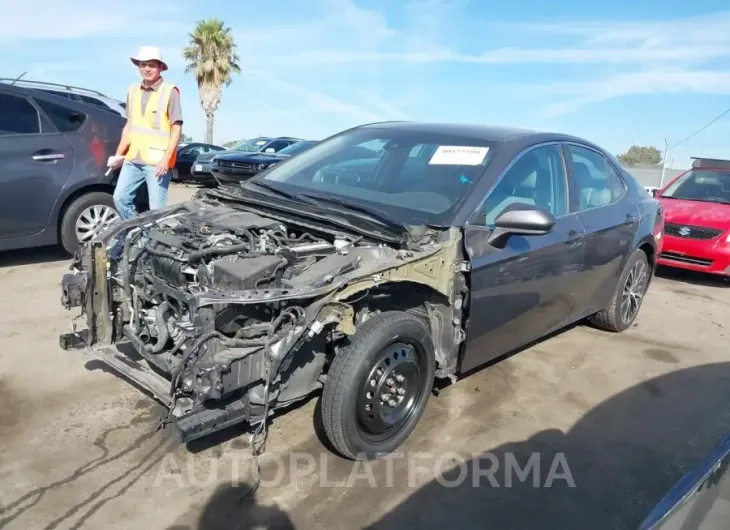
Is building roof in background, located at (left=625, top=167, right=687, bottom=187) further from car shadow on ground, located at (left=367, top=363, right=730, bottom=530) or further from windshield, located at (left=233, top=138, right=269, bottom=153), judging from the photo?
car shadow on ground, located at (left=367, top=363, right=730, bottom=530)

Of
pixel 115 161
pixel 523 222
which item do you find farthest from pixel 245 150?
pixel 523 222

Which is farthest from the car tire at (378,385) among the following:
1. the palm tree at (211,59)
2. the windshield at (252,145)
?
the palm tree at (211,59)

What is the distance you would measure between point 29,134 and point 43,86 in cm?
119

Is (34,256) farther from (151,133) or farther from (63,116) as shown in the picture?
(151,133)

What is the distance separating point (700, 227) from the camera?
7465mm

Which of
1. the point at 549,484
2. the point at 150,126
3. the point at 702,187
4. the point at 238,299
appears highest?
the point at 150,126

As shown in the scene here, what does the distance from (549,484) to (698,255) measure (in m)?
5.42

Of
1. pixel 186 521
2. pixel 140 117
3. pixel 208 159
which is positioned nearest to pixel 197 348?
pixel 186 521

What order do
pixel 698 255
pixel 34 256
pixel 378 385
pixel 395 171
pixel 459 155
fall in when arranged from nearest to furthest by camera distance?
pixel 378 385
pixel 459 155
pixel 395 171
pixel 34 256
pixel 698 255

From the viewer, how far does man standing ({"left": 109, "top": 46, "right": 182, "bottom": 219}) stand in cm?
552

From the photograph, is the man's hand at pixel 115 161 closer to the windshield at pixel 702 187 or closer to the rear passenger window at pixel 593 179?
the rear passenger window at pixel 593 179

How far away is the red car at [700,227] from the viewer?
24.0ft

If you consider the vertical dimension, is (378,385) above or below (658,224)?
below

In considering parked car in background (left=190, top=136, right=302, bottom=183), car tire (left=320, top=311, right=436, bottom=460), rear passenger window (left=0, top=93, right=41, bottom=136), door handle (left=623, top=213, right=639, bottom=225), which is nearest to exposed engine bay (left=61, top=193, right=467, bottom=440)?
car tire (left=320, top=311, right=436, bottom=460)
